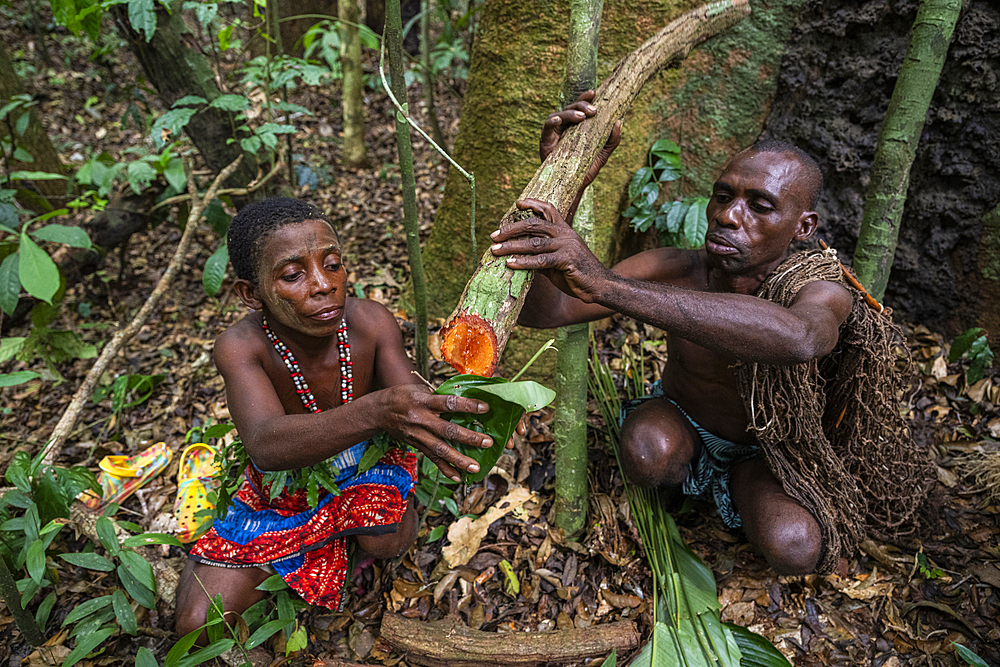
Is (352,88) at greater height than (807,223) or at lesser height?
greater

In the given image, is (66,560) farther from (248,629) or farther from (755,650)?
(755,650)

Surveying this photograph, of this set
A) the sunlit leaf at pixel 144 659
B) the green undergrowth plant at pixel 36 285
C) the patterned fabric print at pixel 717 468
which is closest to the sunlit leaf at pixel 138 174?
the green undergrowth plant at pixel 36 285

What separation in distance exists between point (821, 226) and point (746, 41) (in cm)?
119

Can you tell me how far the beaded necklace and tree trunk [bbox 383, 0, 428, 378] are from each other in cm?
37

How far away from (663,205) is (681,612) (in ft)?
6.64

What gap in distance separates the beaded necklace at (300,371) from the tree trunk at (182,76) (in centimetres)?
165

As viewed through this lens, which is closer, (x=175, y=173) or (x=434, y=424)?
(x=434, y=424)

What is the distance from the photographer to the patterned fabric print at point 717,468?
2502 millimetres

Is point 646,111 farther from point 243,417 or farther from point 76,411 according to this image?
point 76,411

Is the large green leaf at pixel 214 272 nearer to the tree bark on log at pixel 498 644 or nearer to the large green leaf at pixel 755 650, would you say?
the tree bark on log at pixel 498 644

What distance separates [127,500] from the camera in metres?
3.01

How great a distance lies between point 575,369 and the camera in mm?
2248

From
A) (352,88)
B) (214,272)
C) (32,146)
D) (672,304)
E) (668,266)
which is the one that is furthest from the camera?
(352,88)

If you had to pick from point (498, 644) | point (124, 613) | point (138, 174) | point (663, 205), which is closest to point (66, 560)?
point (124, 613)
